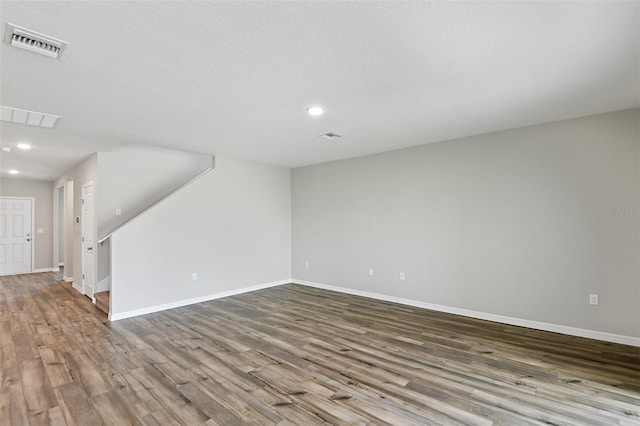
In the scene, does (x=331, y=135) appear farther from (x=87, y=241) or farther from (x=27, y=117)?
(x=87, y=241)

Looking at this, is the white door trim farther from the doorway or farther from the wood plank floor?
the wood plank floor

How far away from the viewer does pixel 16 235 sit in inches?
301

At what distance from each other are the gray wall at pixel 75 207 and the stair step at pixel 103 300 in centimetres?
98

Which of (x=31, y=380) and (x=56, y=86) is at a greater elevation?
(x=56, y=86)

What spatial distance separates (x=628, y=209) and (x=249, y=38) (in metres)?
4.20

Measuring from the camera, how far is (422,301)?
187 inches

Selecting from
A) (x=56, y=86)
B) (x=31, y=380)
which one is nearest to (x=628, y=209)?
(x=56, y=86)

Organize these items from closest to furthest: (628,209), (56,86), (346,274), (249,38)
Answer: (249,38) < (56,86) < (628,209) < (346,274)

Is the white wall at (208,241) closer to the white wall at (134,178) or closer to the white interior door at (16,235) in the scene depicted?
the white wall at (134,178)

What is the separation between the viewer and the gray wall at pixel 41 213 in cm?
784

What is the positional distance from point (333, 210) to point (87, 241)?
4.62 meters

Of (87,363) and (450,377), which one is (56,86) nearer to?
(87,363)

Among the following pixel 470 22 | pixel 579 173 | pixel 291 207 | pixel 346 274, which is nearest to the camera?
pixel 470 22

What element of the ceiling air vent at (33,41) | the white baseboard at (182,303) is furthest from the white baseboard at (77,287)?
the ceiling air vent at (33,41)
